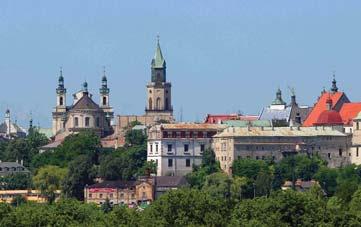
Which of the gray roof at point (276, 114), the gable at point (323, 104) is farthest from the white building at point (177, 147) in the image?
the gray roof at point (276, 114)

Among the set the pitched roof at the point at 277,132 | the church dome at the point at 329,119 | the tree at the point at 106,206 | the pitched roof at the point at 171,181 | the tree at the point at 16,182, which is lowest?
the tree at the point at 106,206

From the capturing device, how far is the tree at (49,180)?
540ft

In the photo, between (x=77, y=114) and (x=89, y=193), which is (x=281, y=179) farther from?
(x=77, y=114)

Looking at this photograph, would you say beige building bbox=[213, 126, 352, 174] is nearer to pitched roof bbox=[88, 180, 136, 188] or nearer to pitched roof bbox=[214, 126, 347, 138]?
pitched roof bbox=[214, 126, 347, 138]

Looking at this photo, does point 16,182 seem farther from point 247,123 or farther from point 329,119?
point 329,119

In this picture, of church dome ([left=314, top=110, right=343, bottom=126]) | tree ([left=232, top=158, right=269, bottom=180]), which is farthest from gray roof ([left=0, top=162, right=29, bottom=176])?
tree ([left=232, top=158, right=269, bottom=180])

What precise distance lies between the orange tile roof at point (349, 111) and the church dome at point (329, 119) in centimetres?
71

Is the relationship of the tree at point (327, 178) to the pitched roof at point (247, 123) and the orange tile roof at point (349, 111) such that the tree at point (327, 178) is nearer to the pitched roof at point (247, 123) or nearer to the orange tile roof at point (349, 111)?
the orange tile roof at point (349, 111)

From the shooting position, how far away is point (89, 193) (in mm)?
162125

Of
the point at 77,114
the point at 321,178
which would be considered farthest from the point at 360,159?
the point at 77,114

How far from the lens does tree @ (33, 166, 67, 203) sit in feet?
540

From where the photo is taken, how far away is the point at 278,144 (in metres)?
167

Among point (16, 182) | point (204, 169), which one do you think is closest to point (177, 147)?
point (204, 169)

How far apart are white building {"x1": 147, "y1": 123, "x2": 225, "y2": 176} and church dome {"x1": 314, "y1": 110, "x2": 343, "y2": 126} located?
7459mm
